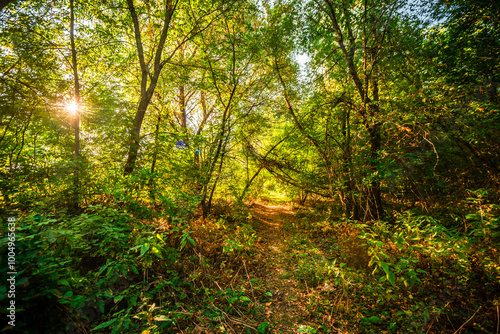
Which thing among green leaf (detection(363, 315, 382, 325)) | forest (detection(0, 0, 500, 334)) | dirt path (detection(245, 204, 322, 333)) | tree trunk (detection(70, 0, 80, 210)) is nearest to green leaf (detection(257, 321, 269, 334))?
forest (detection(0, 0, 500, 334))

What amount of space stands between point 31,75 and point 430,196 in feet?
34.2

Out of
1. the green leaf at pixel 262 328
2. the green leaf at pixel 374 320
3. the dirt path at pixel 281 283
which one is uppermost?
the green leaf at pixel 262 328

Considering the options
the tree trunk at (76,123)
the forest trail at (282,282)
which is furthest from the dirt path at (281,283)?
the tree trunk at (76,123)

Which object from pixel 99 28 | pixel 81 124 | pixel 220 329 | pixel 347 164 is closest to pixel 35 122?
pixel 81 124

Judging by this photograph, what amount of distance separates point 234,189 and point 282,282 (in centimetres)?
368

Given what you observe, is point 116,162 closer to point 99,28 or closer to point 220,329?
point 99,28

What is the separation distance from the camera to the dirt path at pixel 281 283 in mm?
2843

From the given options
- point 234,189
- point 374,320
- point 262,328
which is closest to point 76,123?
point 234,189

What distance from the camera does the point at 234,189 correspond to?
679cm

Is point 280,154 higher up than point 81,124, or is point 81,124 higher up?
point 81,124

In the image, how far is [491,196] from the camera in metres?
3.67

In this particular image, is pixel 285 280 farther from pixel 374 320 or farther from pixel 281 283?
pixel 374 320

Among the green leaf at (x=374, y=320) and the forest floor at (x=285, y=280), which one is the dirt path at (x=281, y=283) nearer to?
the forest floor at (x=285, y=280)

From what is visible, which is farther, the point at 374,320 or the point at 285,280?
the point at 285,280
